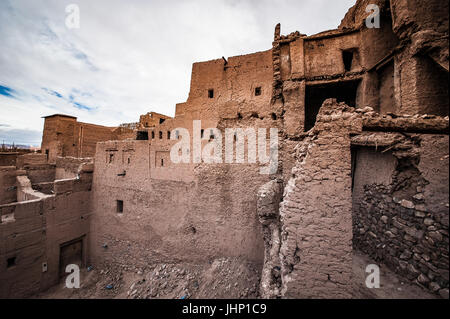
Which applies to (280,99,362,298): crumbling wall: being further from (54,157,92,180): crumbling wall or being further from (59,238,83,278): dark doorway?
(54,157,92,180): crumbling wall

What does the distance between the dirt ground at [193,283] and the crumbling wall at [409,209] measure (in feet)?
1.05

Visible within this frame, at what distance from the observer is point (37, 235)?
23.2ft

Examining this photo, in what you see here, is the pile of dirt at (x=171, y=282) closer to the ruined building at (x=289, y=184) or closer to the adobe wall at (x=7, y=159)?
the ruined building at (x=289, y=184)

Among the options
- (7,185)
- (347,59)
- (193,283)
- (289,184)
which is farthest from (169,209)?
(347,59)

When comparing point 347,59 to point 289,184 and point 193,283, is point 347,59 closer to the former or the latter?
point 289,184

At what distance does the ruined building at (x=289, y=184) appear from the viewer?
117 inches

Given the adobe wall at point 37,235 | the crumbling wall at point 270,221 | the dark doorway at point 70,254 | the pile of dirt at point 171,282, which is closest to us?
the crumbling wall at point 270,221

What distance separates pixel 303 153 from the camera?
12.1 ft

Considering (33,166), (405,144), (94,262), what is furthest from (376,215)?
(33,166)

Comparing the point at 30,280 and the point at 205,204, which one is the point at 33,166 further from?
the point at 205,204

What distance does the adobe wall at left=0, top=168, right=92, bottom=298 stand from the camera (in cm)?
632

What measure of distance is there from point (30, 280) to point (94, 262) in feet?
7.64

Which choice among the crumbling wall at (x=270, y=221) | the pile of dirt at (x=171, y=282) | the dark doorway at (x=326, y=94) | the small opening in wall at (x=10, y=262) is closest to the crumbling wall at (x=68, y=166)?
the small opening in wall at (x=10, y=262)

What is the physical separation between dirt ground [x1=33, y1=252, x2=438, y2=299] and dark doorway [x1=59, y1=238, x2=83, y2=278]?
0.62m
